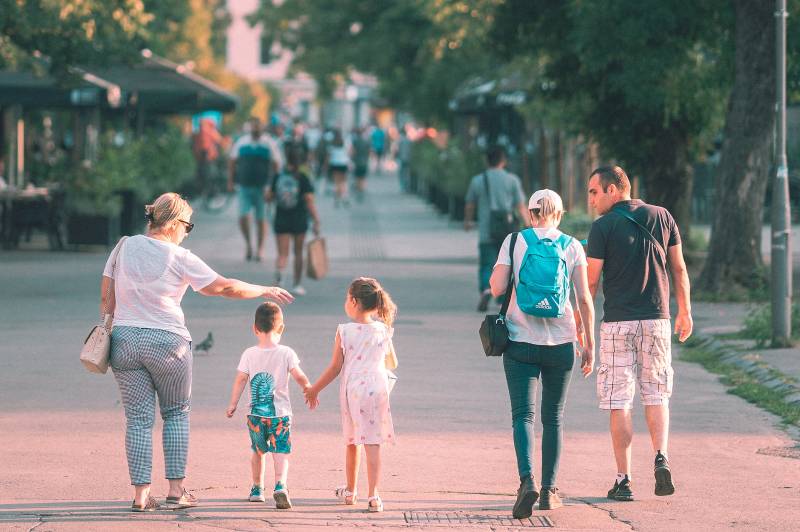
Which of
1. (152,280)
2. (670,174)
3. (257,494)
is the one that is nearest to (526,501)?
(257,494)

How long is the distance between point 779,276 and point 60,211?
13.6 meters

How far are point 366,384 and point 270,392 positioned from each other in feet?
1.44

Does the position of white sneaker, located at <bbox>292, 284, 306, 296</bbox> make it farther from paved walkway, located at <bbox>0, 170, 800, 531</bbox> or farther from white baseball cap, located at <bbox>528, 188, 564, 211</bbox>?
white baseball cap, located at <bbox>528, 188, 564, 211</bbox>

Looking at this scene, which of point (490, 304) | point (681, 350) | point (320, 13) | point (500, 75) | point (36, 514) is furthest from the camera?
point (320, 13)

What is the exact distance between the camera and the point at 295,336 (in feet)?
44.9

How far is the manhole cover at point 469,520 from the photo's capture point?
22.7 ft

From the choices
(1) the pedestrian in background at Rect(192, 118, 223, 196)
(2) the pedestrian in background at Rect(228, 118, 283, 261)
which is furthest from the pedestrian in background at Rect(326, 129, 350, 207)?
(2) the pedestrian in background at Rect(228, 118, 283, 261)

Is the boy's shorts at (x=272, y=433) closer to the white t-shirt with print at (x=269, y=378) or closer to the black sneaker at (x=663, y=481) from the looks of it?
the white t-shirt with print at (x=269, y=378)

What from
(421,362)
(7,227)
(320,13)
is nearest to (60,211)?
(7,227)

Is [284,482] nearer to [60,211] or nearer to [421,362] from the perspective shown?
[421,362]

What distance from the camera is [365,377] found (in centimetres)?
719

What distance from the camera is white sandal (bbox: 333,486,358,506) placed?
7262 mm

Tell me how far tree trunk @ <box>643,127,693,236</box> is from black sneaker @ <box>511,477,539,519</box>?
546 inches

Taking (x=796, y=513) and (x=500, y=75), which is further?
(x=500, y=75)
